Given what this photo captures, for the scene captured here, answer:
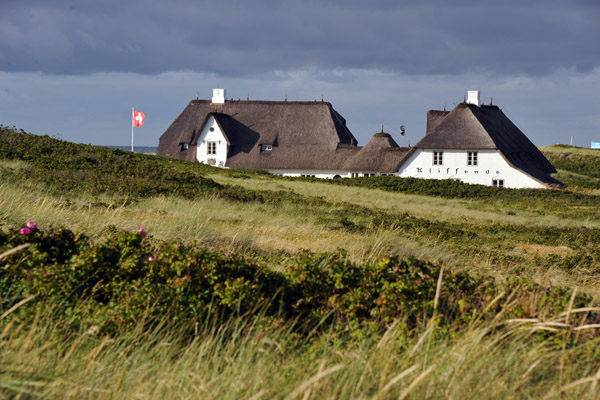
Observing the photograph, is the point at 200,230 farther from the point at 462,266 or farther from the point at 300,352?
the point at 300,352

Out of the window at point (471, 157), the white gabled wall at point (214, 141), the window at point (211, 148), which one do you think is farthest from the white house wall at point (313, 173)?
the window at point (471, 157)

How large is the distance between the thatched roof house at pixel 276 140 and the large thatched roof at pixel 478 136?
9.55 ft

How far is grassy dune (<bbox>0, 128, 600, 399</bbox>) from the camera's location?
4.29 metres

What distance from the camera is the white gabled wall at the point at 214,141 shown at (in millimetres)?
52656

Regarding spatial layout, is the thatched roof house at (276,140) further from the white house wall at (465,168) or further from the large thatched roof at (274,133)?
the white house wall at (465,168)

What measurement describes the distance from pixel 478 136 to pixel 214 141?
21.1 meters

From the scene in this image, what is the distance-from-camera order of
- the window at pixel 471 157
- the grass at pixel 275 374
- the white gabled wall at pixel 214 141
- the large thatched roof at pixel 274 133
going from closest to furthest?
the grass at pixel 275 374 → the window at pixel 471 157 → the large thatched roof at pixel 274 133 → the white gabled wall at pixel 214 141


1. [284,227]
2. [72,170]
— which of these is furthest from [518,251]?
[72,170]

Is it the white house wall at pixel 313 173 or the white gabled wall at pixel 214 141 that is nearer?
the white house wall at pixel 313 173

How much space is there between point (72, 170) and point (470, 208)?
629 inches

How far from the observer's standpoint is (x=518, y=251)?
14672 millimetres

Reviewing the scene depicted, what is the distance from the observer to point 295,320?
6.33m

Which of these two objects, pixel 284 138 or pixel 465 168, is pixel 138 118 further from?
pixel 465 168

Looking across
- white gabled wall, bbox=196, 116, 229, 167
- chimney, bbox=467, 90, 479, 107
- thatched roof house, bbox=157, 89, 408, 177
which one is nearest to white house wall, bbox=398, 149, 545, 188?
thatched roof house, bbox=157, 89, 408, 177
